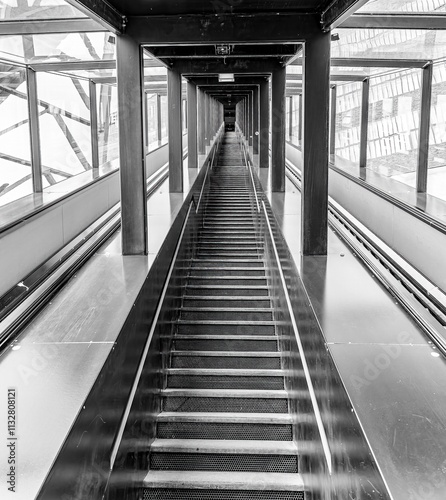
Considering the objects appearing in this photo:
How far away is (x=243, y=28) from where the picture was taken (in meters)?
5.64

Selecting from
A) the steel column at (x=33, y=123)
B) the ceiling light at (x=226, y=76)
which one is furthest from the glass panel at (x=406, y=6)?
the steel column at (x=33, y=123)

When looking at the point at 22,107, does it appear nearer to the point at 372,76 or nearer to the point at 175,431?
the point at 175,431

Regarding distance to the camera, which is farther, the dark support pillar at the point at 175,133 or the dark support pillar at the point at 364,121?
the dark support pillar at the point at 364,121

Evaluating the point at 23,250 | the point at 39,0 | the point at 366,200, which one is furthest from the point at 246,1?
the point at 366,200

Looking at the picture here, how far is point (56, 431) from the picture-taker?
2545mm

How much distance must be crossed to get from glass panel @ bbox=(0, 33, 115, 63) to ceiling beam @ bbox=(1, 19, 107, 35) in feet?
1.44

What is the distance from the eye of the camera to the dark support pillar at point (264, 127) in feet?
47.3

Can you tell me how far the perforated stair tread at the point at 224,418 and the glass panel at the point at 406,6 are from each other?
13.4 ft

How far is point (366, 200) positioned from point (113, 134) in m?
11.7

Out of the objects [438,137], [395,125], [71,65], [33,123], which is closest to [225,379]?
[33,123]

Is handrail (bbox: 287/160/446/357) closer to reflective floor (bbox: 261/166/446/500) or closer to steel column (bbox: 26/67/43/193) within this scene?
reflective floor (bbox: 261/166/446/500)

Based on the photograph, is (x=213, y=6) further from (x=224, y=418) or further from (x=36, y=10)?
(x=224, y=418)

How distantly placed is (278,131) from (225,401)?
6.47 meters

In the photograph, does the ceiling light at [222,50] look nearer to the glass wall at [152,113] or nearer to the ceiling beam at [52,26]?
the ceiling beam at [52,26]
